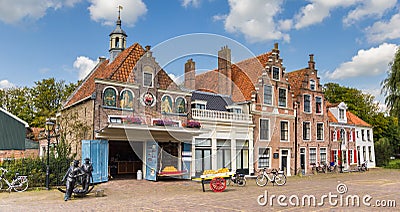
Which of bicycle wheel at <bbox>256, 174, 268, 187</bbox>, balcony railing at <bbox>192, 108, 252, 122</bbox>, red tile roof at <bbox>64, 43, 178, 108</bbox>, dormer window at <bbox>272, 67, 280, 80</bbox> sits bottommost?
bicycle wheel at <bbox>256, 174, 268, 187</bbox>

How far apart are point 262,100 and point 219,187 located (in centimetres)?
1228

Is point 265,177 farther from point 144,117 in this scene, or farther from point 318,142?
point 318,142

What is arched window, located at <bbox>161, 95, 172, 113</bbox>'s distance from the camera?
68.0 ft

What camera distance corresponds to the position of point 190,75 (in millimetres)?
27328

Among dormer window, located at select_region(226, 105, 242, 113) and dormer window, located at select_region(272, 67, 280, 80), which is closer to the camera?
dormer window, located at select_region(226, 105, 242, 113)

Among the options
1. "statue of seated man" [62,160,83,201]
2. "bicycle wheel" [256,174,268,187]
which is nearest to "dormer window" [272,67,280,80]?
"bicycle wheel" [256,174,268,187]

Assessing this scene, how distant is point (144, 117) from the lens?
65.1 ft

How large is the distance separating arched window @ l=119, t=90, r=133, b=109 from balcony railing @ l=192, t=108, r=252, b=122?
4435 millimetres

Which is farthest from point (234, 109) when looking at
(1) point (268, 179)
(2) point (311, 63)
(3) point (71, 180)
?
(3) point (71, 180)

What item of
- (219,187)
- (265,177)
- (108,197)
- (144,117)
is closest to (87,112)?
(144,117)

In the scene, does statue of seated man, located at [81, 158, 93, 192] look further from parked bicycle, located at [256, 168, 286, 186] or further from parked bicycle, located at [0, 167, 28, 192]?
parked bicycle, located at [256, 168, 286, 186]

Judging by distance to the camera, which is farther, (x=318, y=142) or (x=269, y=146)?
(x=318, y=142)

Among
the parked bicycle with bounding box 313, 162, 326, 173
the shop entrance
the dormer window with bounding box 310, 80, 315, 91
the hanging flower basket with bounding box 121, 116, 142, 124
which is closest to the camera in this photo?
the hanging flower basket with bounding box 121, 116, 142, 124

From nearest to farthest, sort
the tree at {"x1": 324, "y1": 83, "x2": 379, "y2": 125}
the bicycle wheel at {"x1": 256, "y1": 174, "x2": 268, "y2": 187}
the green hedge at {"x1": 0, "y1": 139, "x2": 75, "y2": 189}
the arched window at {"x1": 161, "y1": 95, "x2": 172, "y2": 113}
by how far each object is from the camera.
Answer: the green hedge at {"x1": 0, "y1": 139, "x2": 75, "y2": 189}, the bicycle wheel at {"x1": 256, "y1": 174, "x2": 268, "y2": 187}, the arched window at {"x1": 161, "y1": 95, "x2": 172, "y2": 113}, the tree at {"x1": 324, "y1": 83, "x2": 379, "y2": 125}
